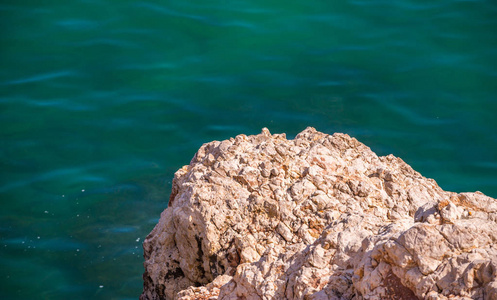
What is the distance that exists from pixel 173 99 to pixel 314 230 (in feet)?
17.1

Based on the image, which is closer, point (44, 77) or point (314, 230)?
point (314, 230)

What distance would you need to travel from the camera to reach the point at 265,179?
3.54 m

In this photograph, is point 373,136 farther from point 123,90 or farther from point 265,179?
point 265,179

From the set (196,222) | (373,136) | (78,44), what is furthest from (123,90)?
(196,222)

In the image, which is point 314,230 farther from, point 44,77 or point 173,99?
point 44,77

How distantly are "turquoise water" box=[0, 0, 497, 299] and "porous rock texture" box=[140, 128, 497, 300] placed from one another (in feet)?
8.34

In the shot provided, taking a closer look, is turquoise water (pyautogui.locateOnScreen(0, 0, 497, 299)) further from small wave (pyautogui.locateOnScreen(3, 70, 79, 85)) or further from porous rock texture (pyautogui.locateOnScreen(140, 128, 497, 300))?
porous rock texture (pyautogui.locateOnScreen(140, 128, 497, 300))

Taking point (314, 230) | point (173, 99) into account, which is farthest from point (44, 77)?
point (314, 230)

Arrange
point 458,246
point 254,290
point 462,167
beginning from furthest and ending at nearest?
point 462,167 → point 254,290 → point 458,246

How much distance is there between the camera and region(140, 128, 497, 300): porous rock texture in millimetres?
2207

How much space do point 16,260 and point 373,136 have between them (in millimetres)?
4432

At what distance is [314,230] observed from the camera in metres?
3.21

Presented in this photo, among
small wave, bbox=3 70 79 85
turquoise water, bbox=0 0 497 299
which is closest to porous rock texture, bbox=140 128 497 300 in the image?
turquoise water, bbox=0 0 497 299

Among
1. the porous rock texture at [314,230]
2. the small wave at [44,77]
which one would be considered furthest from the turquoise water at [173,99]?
the porous rock texture at [314,230]
